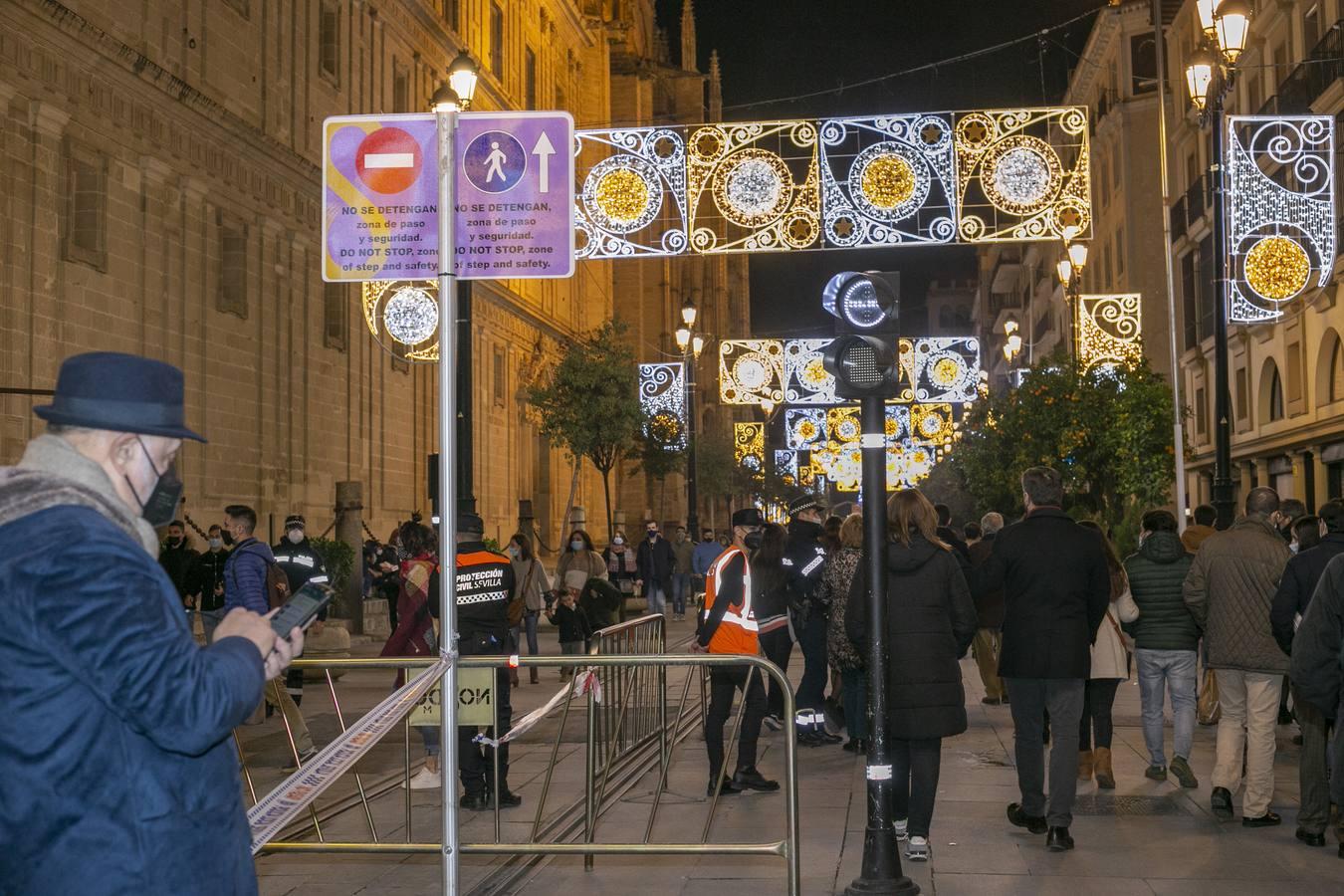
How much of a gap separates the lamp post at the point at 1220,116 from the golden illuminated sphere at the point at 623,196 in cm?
710

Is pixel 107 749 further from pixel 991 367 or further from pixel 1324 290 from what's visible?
pixel 991 367

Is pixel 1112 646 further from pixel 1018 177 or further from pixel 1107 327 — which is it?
pixel 1107 327

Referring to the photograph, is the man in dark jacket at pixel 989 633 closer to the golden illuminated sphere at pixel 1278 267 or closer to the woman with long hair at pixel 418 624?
the golden illuminated sphere at pixel 1278 267

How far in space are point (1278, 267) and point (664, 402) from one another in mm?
23395

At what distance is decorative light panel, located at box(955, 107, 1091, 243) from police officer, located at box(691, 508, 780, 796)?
11198 millimetres

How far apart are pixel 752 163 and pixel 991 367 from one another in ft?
270

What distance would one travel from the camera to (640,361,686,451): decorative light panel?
38156 mm

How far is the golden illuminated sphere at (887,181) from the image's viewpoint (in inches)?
810

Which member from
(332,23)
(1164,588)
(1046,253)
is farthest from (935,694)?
(1046,253)

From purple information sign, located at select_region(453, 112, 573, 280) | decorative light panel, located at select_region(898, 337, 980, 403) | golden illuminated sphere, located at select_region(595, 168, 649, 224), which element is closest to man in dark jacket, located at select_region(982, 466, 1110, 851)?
purple information sign, located at select_region(453, 112, 573, 280)

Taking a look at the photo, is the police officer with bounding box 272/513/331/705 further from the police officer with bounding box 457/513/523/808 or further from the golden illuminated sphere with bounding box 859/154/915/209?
the golden illuminated sphere with bounding box 859/154/915/209

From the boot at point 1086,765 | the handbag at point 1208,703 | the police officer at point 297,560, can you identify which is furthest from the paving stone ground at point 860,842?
the police officer at point 297,560

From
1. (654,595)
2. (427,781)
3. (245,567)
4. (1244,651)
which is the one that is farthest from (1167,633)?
(654,595)

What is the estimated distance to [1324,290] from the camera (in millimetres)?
31594
